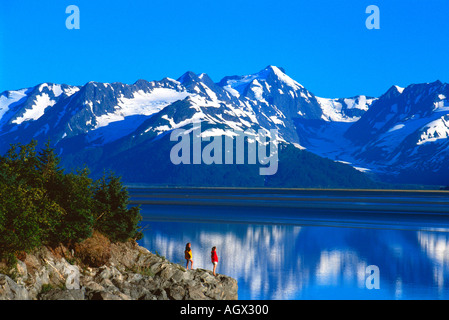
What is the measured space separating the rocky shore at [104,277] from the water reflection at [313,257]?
7.21m

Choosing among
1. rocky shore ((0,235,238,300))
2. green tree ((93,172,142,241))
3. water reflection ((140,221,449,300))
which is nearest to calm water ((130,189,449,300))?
water reflection ((140,221,449,300))

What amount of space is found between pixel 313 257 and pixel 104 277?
40218 mm

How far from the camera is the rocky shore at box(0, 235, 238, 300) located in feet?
135

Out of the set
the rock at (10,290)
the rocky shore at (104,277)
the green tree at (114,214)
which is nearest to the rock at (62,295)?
the rocky shore at (104,277)

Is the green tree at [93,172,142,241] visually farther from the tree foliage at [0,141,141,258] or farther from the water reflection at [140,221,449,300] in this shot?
the water reflection at [140,221,449,300]

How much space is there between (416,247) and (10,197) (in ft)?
210

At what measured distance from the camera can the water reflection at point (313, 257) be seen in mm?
59656

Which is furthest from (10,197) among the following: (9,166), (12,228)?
(9,166)

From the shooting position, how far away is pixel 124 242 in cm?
5416

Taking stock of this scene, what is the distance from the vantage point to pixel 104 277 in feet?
152

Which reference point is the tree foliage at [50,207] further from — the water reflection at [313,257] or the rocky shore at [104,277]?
the water reflection at [313,257]

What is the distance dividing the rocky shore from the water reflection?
7.21 m
